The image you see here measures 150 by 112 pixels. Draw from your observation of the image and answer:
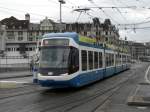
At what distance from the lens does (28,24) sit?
518 feet

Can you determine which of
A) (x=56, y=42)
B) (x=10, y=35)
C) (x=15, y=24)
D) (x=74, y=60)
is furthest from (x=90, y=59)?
(x=15, y=24)

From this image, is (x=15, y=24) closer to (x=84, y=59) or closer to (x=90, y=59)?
(x=90, y=59)

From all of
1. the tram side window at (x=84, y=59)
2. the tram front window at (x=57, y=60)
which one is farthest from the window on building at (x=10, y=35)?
the tram front window at (x=57, y=60)

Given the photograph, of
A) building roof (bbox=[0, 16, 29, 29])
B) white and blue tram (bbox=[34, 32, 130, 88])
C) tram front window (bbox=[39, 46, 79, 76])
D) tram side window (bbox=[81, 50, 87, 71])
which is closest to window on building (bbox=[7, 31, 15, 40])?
building roof (bbox=[0, 16, 29, 29])

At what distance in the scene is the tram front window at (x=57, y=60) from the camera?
2145cm

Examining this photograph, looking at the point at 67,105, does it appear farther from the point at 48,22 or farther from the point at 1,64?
the point at 48,22

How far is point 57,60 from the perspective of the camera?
21.7 metres

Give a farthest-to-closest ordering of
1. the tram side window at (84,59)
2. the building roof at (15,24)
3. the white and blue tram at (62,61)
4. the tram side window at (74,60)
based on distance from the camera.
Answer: the building roof at (15,24) → the tram side window at (84,59) → the tram side window at (74,60) → the white and blue tram at (62,61)

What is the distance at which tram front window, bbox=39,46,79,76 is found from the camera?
845 inches

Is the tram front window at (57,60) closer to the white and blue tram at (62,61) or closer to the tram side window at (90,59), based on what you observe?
the white and blue tram at (62,61)

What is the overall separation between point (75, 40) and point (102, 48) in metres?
9.80

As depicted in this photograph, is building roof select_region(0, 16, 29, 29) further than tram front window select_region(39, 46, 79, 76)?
Yes

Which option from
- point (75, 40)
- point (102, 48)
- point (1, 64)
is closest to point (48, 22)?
point (1, 64)

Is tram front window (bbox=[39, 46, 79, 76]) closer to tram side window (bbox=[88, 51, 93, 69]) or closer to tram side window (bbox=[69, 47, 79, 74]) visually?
tram side window (bbox=[69, 47, 79, 74])
